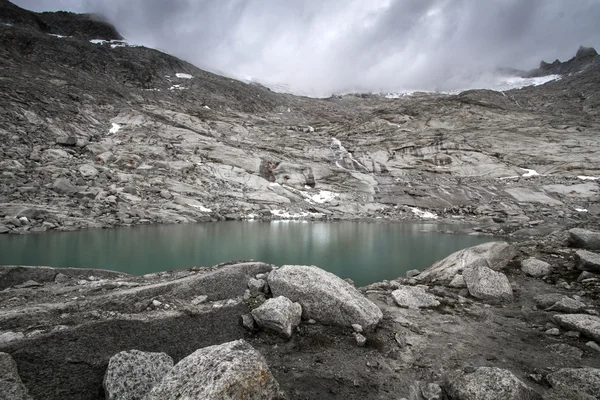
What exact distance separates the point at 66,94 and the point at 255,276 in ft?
223

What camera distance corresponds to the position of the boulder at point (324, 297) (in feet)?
19.5

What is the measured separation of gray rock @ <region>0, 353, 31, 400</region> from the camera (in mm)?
2990

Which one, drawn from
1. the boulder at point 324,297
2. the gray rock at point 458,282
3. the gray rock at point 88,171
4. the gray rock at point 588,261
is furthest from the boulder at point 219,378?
the gray rock at point 88,171

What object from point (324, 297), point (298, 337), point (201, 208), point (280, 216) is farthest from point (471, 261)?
point (201, 208)

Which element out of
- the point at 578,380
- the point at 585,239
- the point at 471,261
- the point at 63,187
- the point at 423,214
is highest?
the point at 63,187

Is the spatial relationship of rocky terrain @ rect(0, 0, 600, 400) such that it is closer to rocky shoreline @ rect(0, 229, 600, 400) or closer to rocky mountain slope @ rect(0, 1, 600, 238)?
rocky shoreline @ rect(0, 229, 600, 400)

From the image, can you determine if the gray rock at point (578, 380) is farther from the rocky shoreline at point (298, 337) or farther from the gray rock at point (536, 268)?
the gray rock at point (536, 268)

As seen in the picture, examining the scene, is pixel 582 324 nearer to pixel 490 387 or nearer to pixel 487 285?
pixel 487 285

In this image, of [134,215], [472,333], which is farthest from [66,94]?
[472,333]

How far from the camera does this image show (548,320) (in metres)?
6.40

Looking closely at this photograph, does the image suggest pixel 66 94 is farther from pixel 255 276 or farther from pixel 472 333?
pixel 472 333

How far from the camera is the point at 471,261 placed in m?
9.68

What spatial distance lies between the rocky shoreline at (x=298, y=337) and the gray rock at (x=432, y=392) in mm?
16

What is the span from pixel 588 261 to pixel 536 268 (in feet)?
4.34
